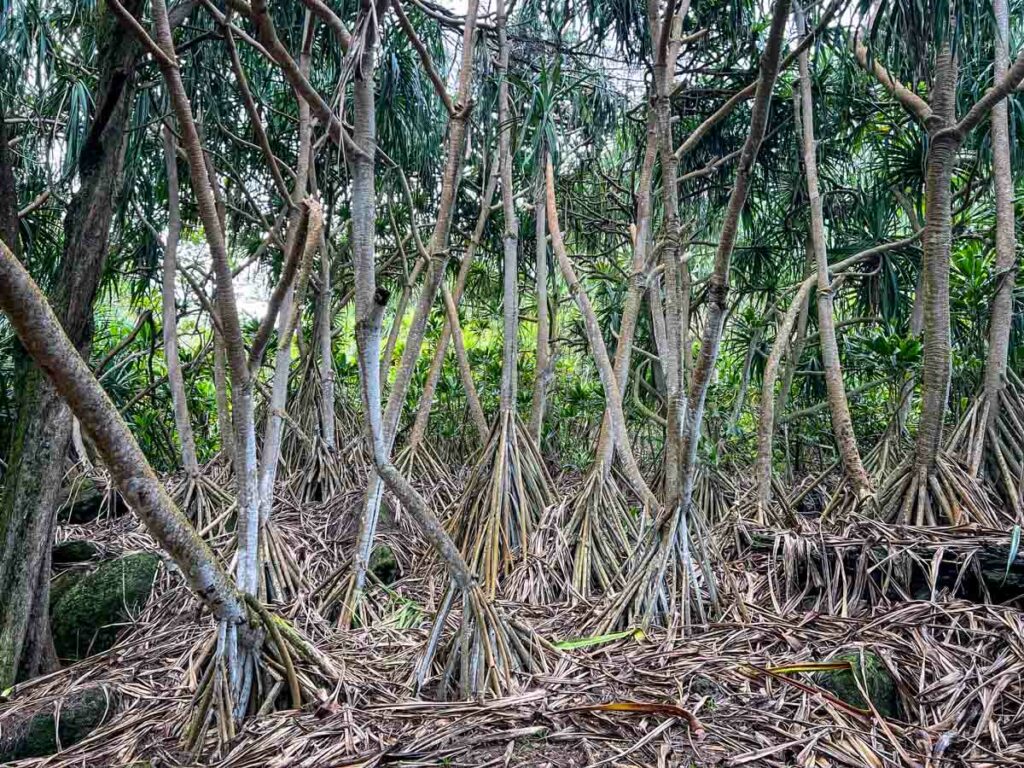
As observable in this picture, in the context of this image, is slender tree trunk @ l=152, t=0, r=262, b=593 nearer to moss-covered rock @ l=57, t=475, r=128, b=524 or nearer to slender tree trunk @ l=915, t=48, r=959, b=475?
slender tree trunk @ l=915, t=48, r=959, b=475

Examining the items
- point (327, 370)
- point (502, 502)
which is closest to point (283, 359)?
point (502, 502)

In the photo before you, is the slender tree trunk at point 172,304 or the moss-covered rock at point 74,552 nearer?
the moss-covered rock at point 74,552

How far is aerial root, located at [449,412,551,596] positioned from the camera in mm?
3812

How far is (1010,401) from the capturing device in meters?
3.92

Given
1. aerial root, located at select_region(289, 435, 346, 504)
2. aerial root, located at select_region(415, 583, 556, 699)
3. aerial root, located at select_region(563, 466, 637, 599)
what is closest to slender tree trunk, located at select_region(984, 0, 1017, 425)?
aerial root, located at select_region(563, 466, 637, 599)

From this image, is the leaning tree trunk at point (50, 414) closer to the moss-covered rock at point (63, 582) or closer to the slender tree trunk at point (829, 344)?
the moss-covered rock at point (63, 582)

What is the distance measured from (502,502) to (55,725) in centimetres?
211

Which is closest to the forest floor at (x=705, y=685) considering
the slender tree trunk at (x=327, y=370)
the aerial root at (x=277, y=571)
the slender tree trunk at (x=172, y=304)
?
the aerial root at (x=277, y=571)

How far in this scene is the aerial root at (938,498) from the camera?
10.8 feet

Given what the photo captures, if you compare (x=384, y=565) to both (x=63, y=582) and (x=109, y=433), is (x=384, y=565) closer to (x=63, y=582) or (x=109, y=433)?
(x=63, y=582)

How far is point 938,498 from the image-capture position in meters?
3.36

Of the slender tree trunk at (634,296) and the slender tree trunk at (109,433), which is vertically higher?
the slender tree trunk at (634,296)

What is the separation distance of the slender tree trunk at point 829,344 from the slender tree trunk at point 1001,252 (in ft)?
2.36

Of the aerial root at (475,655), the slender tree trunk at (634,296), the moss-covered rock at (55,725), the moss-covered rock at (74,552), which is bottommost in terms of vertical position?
the moss-covered rock at (55,725)
